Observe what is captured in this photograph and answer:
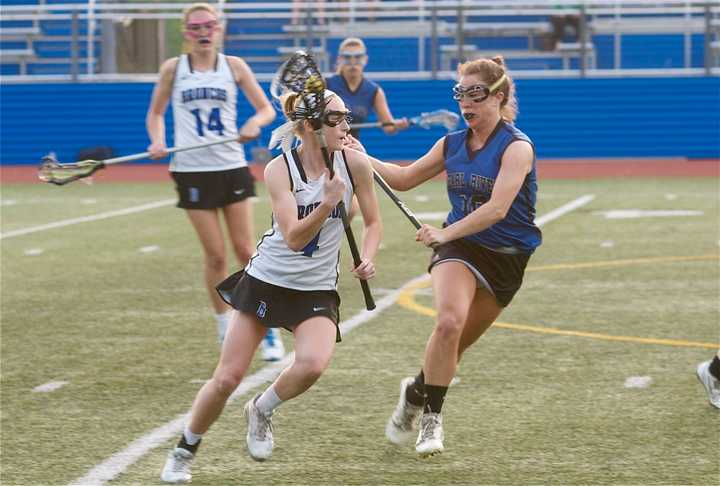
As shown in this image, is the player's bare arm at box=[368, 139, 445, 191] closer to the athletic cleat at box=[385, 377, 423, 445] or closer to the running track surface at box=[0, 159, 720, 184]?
the athletic cleat at box=[385, 377, 423, 445]

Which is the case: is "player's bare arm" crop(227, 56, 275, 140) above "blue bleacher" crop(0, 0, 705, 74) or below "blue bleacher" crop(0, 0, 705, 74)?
below

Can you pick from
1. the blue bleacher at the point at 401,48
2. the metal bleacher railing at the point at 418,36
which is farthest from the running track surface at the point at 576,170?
the blue bleacher at the point at 401,48

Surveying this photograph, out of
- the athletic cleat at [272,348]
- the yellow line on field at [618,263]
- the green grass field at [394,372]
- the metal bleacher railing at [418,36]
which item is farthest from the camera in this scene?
the metal bleacher railing at [418,36]

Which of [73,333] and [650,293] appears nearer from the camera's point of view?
[73,333]

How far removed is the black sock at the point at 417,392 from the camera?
6.53 metres

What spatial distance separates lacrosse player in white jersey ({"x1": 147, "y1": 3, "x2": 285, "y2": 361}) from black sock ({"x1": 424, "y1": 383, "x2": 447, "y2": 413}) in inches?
97.5

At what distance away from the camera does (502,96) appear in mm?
6484

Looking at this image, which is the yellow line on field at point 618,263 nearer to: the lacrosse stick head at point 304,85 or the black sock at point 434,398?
the black sock at point 434,398

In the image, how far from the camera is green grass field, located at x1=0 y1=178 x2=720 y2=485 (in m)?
6.09

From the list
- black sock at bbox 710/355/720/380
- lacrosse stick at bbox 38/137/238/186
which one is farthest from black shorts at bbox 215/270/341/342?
lacrosse stick at bbox 38/137/238/186

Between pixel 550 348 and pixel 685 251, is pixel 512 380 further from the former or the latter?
pixel 685 251

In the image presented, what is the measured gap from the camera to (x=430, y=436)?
619 centimetres

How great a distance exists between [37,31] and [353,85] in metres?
17.2

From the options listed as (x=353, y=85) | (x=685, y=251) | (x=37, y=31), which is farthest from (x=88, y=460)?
(x=37, y=31)
